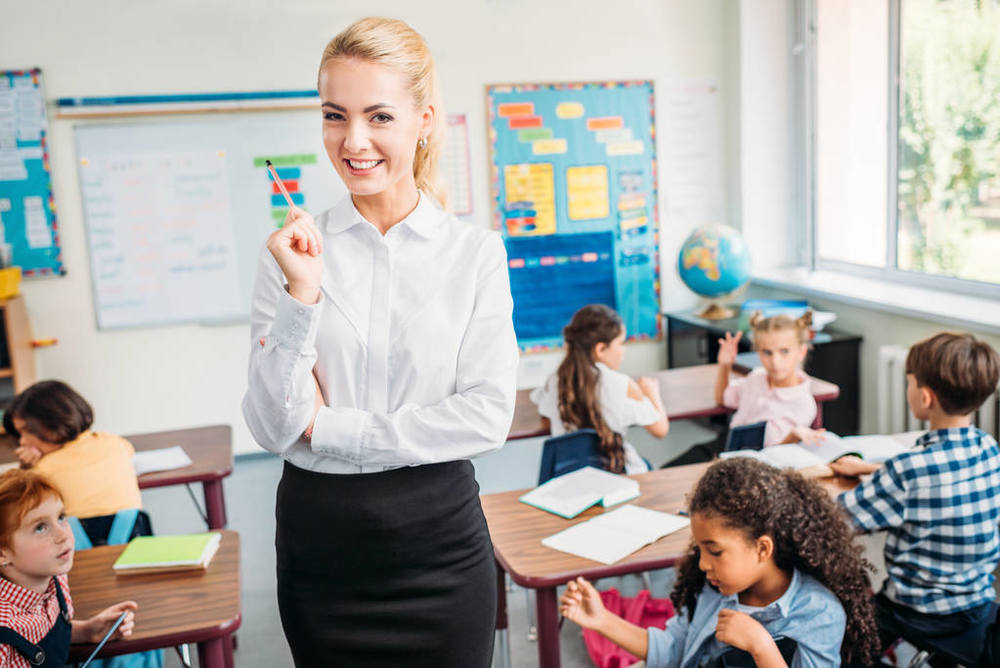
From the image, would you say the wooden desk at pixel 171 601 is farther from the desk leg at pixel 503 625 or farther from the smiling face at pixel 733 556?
the smiling face at pixel 733 556

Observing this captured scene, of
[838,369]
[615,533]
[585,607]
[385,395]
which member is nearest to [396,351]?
[385,395]

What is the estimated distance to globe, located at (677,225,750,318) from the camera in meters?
4.66

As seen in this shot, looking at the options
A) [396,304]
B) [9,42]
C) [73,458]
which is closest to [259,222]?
[9,42]

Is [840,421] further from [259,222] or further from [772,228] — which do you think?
[259,222]

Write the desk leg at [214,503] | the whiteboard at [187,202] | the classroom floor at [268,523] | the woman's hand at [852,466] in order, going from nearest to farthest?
the woman's hand at [852,466] → the classroom floor at [268,523] → the desk leg at [214,503] → the whiteboard at [187,202]

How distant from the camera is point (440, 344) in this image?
1170mm

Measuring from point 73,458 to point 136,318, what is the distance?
2.20 metres

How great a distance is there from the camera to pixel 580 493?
7.52 ft

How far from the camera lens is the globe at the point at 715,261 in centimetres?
466

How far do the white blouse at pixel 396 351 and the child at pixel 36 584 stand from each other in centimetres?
88

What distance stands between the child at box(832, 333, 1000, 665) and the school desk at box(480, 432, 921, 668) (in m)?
0.26

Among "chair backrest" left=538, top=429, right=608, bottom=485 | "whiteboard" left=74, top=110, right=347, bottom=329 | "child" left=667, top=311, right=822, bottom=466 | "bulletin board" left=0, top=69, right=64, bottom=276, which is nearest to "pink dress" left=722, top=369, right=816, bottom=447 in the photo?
"child" left=667, top=311, right=822, bottom=466

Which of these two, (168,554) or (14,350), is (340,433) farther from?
(14,350)

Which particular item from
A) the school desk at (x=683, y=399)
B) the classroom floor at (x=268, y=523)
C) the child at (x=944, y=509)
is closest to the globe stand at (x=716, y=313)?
the classroom floor at (x=268, y=523)
